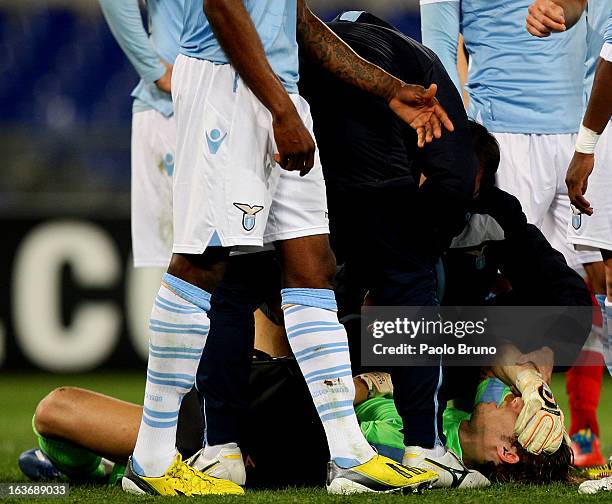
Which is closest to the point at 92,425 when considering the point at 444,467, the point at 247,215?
the point at 247,215

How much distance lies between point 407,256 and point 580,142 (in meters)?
0.62

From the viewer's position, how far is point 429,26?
14.7 feet

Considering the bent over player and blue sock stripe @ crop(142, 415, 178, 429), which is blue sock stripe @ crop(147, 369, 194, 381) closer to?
the bent over player

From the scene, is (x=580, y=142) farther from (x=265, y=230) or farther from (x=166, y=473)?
(x=166, y=473)

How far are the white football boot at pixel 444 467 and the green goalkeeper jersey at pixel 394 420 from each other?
0.11 meters

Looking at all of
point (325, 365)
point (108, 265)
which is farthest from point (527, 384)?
point (108, 265)

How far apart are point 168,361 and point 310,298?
0.41 m

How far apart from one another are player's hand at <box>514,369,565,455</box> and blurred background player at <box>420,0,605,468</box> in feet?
3.54

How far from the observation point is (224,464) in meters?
3.34

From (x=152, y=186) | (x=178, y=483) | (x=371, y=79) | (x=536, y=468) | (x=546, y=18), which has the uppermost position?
(x=546, y=18)

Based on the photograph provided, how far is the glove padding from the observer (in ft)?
11.9

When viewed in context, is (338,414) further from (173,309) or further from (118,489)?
(118,489)

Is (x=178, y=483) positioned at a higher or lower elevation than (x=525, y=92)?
lower

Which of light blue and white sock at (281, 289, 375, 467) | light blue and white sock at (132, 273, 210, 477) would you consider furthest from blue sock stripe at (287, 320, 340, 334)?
light blue and white sock at (132, 273, 210, 477)
